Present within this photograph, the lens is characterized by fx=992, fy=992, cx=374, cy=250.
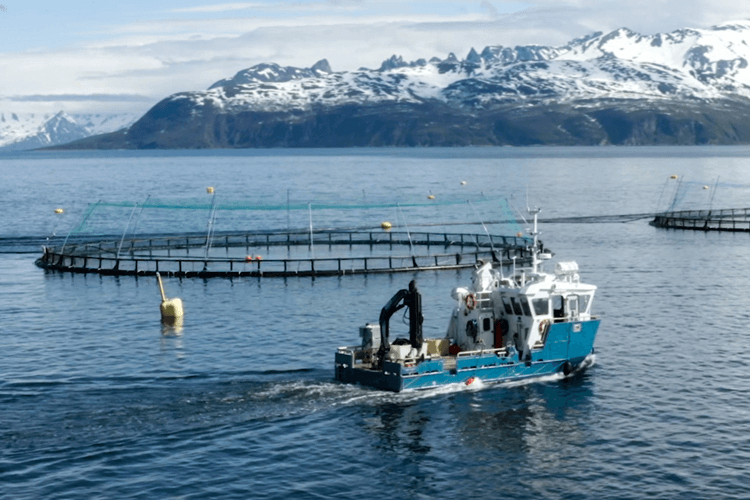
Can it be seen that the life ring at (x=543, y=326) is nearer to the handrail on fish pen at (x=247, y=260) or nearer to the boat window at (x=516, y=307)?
Result: the boat window at (x=516, y=307)

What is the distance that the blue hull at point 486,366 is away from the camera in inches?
2264

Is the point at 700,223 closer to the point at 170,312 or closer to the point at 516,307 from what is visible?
the point at 170,312

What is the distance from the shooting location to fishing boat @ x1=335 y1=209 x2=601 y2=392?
191ft

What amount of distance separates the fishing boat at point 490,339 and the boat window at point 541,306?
62 millimetres

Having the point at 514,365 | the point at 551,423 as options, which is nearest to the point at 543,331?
the point at 514,365

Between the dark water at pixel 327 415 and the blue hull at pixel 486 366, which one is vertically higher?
the blue hull at pixel 486 366

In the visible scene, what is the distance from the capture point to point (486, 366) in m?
59.8

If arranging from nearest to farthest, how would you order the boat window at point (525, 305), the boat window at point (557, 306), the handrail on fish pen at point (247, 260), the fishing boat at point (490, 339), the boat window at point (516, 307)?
the fishing boat at point (490, 339)
the boat window at point (525, 305)
the boat window at point (516, 307)
the boat window at point (557, 306)
the handrail on fish pen at point (247, 260)

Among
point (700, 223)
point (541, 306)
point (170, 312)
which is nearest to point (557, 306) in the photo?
point (541, 306)

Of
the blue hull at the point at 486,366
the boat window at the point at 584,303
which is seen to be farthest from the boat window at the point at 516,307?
the boat window at the point at 584,303

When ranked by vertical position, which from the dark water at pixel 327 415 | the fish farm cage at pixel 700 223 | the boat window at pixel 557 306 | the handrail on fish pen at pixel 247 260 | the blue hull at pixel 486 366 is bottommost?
the dark water at pixel 327 415

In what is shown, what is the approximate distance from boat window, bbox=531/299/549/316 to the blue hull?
108cm

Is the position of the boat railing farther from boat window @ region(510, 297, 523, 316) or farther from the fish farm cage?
the fish farm cage

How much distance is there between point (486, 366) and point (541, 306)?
5.36 meters
